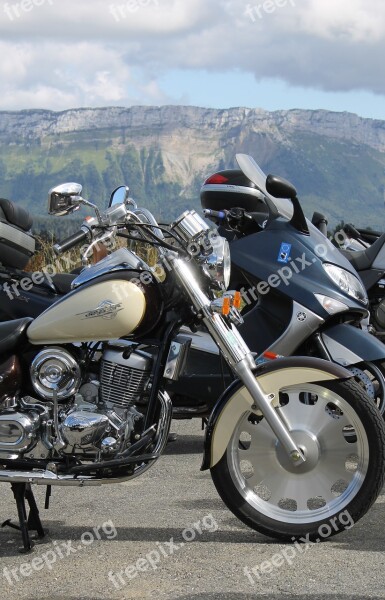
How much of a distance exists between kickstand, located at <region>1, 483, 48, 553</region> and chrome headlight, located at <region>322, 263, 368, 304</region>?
2.24m

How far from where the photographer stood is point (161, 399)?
14.3 feet

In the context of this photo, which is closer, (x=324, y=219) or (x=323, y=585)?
(x=323, y=585)

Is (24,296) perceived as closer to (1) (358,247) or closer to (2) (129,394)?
(2) (129,394)

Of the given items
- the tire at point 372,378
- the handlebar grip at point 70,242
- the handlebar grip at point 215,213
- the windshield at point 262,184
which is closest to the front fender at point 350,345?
the tire at point 372,378

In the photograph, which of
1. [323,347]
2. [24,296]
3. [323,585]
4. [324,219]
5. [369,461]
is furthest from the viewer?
[324,219]

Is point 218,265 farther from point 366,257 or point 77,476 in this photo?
point 366,257

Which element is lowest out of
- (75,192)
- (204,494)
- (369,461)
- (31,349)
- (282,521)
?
(204,494)

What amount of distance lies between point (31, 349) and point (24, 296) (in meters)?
1.89

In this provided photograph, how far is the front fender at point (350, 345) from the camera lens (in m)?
5.62

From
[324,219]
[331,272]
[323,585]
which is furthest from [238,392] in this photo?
[324,219]

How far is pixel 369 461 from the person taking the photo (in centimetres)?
430

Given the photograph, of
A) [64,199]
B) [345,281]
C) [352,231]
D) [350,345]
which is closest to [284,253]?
[345,281]

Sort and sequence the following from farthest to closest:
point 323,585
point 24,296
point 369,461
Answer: point 24,296 → point 369,461 → point 323,585

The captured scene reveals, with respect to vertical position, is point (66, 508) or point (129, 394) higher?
point (129, 394)
